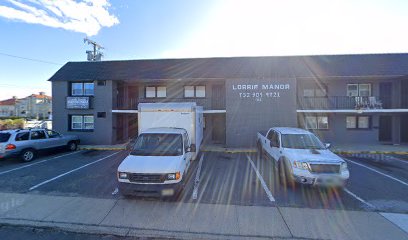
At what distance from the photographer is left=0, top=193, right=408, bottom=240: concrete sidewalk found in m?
4.09

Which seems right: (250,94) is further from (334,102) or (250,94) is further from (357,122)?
(357,122)

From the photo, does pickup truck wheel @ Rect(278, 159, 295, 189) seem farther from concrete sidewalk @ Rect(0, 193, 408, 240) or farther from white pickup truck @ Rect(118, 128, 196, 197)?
white pickup truck @ Rect(118, 128, 196, 197)

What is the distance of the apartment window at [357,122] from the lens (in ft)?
51.4

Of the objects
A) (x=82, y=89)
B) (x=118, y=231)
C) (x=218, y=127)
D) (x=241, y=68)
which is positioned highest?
(x=241, y=68)

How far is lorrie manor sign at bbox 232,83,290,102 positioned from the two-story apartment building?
66 millimetres

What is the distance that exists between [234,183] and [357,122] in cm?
1423

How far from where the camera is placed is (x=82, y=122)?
50.9ft

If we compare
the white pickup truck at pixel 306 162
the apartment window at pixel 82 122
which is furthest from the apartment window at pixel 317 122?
the apartment window at pixel 82 122

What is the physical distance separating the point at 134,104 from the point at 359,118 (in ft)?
59.2

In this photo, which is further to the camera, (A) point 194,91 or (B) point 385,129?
(A) point 194,91

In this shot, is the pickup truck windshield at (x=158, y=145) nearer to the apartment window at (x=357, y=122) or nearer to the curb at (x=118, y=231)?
the curb at (x=118, y=231)

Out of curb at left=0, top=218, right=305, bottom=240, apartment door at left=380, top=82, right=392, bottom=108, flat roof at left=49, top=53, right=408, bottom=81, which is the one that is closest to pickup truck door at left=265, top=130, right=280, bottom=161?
curb at left=0, top=218, right=305, bottom=240

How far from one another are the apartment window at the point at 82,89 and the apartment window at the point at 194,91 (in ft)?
23.8

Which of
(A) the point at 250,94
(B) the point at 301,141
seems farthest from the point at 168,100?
(B) the point at 301,141
